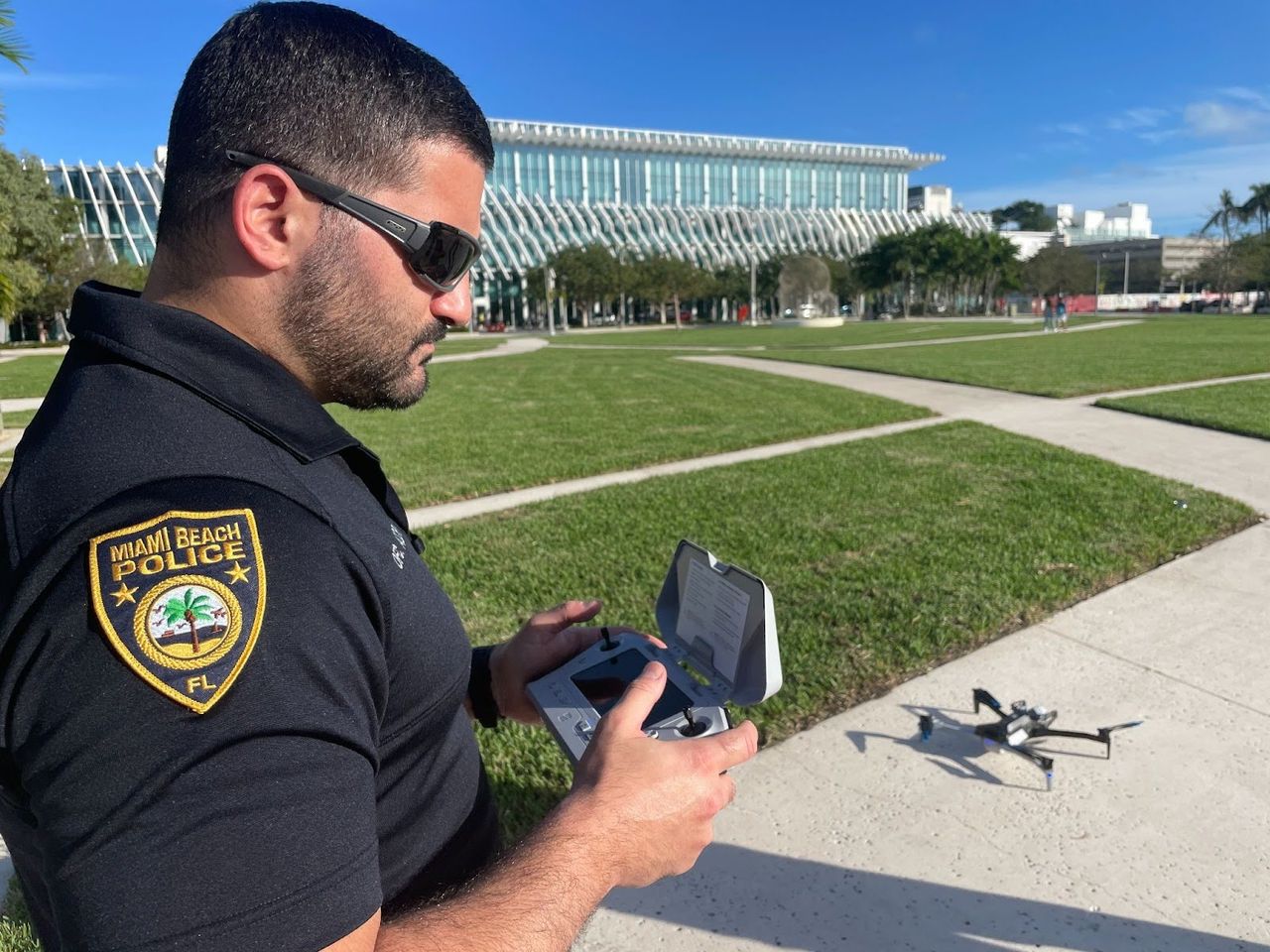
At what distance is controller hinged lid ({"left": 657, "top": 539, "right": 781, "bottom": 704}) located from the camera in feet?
4.47

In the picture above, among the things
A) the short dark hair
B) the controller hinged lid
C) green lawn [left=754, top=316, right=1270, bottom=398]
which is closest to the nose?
the short dark hair

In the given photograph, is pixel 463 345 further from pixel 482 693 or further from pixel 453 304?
pixel 453 304

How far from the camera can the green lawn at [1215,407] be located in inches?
365

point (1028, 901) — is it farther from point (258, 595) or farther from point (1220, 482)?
point (1220, 482)

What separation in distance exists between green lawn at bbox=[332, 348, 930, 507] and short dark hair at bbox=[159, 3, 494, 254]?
6033 millimetres

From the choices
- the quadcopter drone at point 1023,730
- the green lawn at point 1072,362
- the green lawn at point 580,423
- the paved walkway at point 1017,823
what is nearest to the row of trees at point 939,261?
the green lawn at point 1072,362

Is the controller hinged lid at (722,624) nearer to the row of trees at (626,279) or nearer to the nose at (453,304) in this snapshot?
the nose at (453,304)

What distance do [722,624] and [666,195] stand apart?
10864 cm

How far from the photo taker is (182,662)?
807mm

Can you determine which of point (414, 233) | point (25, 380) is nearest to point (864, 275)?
point (25, 380)

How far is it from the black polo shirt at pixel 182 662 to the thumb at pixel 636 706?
34cm

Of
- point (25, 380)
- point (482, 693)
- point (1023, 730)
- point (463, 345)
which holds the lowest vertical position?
point (1023, 730)

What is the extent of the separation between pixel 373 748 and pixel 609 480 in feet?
22.4

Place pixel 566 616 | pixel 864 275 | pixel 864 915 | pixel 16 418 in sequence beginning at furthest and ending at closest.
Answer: pixel 864 275, pixel 16 418, pixel 864 915, pixel 566 616
